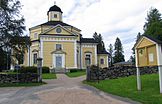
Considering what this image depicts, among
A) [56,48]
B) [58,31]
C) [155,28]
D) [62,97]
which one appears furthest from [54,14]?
[62,97]

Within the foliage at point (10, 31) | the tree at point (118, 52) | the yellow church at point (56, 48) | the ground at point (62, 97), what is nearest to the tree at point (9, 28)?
the foliage at point (10, 31)

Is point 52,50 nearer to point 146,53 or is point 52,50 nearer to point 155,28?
point 155,28

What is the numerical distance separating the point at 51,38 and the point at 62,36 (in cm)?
214

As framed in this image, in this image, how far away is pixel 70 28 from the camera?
55844 mm

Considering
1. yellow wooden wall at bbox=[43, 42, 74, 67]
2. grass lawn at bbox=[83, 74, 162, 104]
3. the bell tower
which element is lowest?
grass lawn at bbox=[83, 74, 162, 104]

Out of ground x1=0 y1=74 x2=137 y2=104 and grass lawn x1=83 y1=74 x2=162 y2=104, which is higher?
grass lawn x1=83 y1=74 x2=162 y2=104

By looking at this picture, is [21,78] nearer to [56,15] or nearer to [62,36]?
[62,36]

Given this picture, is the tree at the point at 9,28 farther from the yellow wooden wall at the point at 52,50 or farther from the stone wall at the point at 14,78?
the yellow wooden wall at the point at 52,50

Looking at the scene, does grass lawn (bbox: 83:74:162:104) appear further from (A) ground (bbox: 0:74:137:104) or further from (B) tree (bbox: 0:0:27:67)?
(B) tree (bbox: 0:0:27:67)

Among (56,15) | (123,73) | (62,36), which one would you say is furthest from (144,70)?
(56,15)

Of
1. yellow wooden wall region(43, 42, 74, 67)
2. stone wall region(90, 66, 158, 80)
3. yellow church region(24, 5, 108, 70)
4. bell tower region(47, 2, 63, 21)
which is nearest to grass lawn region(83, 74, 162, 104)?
stone wall region(90, 66, 158, 80)

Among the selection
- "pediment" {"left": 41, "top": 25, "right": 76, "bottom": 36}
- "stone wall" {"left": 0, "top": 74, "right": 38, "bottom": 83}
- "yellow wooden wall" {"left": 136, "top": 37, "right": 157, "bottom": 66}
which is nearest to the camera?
"yellow wooden wall" {"left": 136, "top": 37, "right": 157, "bottom": 66}

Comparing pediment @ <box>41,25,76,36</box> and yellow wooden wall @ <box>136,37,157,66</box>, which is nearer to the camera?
yellow wooden wall @ <box>136,37,157,66</box>

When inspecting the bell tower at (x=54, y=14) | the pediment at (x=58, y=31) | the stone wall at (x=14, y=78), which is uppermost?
the bell tower at (x=54, y=14)
